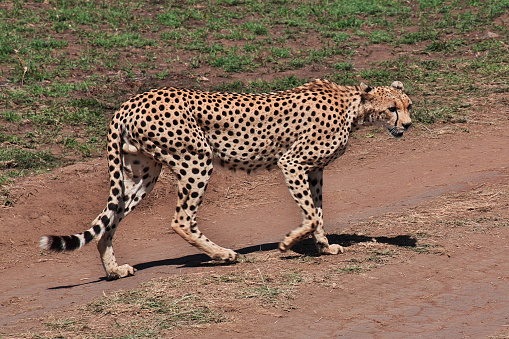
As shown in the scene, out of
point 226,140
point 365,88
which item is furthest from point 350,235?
point 226,140

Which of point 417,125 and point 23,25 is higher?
point 23,25

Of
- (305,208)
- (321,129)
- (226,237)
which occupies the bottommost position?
(226,237)

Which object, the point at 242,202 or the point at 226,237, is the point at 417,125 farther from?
the point at 226,237

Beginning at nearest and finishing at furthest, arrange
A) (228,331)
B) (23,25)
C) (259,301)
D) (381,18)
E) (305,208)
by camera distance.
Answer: (228,331)
(259,301)
(305,208)
(23,25)
(381,18)

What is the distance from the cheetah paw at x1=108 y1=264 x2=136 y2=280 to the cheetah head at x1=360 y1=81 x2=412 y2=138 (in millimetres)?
2669

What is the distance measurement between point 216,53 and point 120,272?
759 centimetres

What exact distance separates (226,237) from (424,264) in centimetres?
230

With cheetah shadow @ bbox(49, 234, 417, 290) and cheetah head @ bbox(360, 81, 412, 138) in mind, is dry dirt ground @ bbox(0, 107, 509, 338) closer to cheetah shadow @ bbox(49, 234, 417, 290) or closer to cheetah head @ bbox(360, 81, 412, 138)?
cheetah shadow @ bbox(49, 234, 417, 290)

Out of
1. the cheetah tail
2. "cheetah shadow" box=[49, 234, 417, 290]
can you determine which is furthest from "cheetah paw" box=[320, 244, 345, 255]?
the cheetah tail

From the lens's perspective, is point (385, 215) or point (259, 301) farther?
point (385, 215)

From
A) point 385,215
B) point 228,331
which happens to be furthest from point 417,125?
point 228,331

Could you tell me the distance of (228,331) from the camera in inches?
188

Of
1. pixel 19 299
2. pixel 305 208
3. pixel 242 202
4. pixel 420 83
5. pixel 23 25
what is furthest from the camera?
pixel 23 25

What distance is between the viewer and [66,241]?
5.61 m
